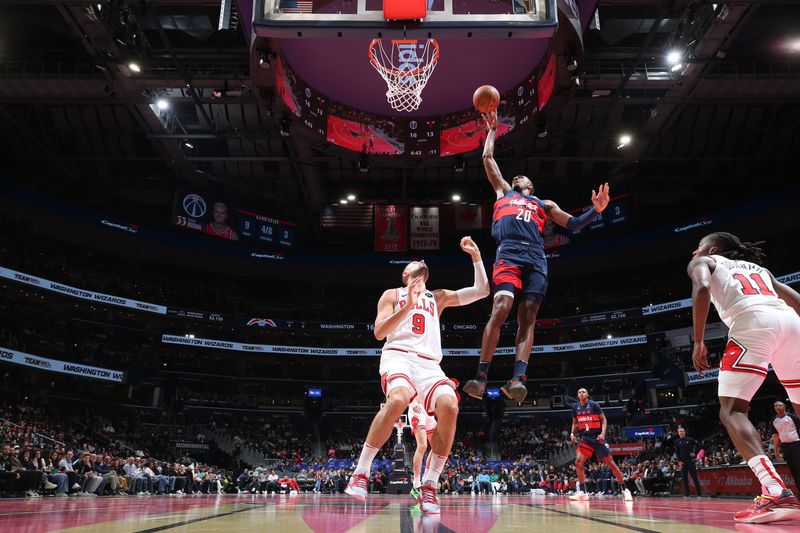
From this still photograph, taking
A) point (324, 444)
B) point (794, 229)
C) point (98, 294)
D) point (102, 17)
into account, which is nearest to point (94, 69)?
point (102, 17)

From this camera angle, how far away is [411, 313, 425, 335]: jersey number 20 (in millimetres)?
4688

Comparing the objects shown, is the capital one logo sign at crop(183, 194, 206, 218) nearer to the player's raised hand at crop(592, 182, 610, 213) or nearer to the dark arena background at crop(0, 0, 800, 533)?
the dark arena background at crop(0, 0, 800, 533)

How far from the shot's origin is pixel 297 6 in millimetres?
7449

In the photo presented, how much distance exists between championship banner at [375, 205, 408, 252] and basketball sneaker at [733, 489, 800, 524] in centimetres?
2205

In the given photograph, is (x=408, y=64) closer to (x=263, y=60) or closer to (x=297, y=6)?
(x=263, y=60)

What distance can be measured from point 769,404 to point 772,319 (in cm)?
2471

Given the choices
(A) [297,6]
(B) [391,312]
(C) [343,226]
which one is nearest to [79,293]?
(C) [343,226]

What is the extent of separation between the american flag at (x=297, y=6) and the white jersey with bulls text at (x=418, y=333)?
14.0 feet

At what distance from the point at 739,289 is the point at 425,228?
21.2 metres

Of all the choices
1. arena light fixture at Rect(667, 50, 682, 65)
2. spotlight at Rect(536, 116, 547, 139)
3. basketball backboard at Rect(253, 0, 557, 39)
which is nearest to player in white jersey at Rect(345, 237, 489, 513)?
basketball backboard at Rect(253, 0, 557, 39)

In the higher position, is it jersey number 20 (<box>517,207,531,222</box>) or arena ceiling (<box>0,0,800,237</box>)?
arena ceiling (<box>0,0,800,237</box>)

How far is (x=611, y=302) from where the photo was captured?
3409 cm

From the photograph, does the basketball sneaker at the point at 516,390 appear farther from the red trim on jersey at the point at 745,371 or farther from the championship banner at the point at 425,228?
the championship banner at the point at 425,228

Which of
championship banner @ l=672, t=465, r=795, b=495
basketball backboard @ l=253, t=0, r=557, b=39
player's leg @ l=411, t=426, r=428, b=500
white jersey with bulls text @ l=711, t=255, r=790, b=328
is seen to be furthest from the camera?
championship banner @ l=672, t=465, r=795, b=495
